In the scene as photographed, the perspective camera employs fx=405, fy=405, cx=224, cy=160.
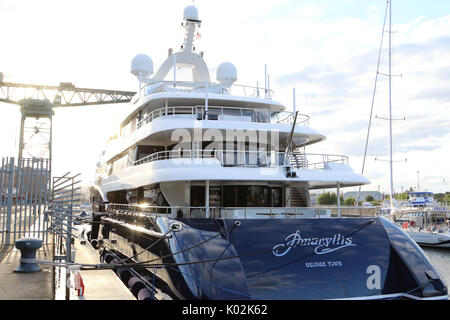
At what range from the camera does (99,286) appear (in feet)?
32.9

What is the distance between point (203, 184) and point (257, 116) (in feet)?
16.0

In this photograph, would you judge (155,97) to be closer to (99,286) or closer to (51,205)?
(51,205)

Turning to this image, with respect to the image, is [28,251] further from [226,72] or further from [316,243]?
[226,72]

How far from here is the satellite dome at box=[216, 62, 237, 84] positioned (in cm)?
2222

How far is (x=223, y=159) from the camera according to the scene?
13.5m

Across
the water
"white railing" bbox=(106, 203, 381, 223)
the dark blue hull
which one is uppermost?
"white railing" bbox=(106, 203, 381, 223)

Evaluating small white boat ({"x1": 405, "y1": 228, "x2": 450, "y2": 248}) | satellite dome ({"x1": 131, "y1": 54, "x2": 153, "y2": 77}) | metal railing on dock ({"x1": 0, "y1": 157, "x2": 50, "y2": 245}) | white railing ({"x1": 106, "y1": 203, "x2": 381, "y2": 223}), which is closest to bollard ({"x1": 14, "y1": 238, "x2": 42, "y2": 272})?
white railing ({"x1": 106, "y1": 203, "x2": 381, "y2": 223})

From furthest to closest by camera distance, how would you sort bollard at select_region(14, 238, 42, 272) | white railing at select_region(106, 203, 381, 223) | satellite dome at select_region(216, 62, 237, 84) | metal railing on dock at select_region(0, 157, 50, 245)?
satellite dome at select_region(216, 62, 237, 84) < metal railing on dock at select_region(0, 157, 50, 245) < white railing at select_region(106, 203, 381, 223) < bollard at select_region(14, 238, 42, 272)

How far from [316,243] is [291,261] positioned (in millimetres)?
779

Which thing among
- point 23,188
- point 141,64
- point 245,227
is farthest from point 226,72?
point 245,227

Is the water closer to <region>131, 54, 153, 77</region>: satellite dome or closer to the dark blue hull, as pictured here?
the dark blue hull

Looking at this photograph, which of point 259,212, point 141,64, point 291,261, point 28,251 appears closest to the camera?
point 291,261

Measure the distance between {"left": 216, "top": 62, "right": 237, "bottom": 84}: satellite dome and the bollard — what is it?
14654 millimetres
